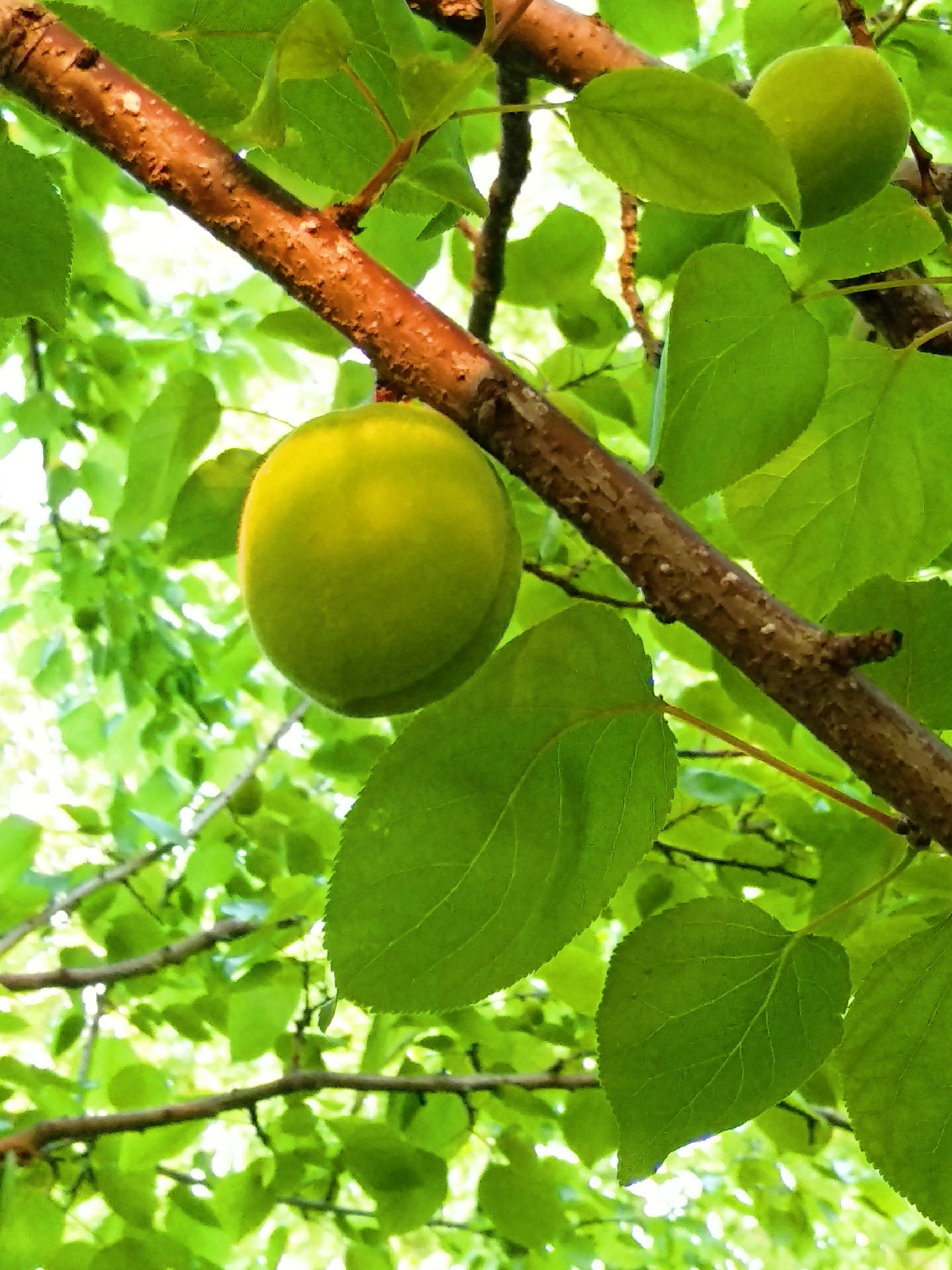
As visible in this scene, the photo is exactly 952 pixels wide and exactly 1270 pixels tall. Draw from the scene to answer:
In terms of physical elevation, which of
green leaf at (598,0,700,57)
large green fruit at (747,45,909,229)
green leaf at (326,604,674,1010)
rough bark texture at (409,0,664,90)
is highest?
green leaf at (598,0,700,57)

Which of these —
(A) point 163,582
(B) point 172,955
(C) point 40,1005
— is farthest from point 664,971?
(A) point 163,582

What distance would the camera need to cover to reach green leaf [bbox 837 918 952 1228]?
668 millimetres

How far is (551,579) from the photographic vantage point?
95 centimetres

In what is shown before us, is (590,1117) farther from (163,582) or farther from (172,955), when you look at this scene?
(163,582)

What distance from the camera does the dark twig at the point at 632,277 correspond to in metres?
1.22

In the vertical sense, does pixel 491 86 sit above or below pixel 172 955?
above

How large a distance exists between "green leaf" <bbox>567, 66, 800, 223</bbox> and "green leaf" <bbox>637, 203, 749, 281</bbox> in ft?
1.90

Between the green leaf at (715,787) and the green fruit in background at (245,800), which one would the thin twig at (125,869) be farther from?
the green leaf at (715,787)

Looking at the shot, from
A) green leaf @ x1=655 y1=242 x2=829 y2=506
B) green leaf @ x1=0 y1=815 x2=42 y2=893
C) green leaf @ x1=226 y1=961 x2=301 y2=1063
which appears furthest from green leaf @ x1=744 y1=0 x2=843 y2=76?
green leaf @ x1=0 y1=815 x2=42 y2=893

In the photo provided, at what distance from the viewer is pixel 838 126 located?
0.81 meters

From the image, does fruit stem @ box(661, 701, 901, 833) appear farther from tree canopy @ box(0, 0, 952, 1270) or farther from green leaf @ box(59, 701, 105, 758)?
green leaf @ box(59, 701, 105, 758)

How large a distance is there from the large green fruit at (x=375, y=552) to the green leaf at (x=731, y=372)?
16 cm

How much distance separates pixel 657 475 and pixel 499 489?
4.1 inches

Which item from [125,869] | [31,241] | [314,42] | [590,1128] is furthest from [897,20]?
[125,869]
